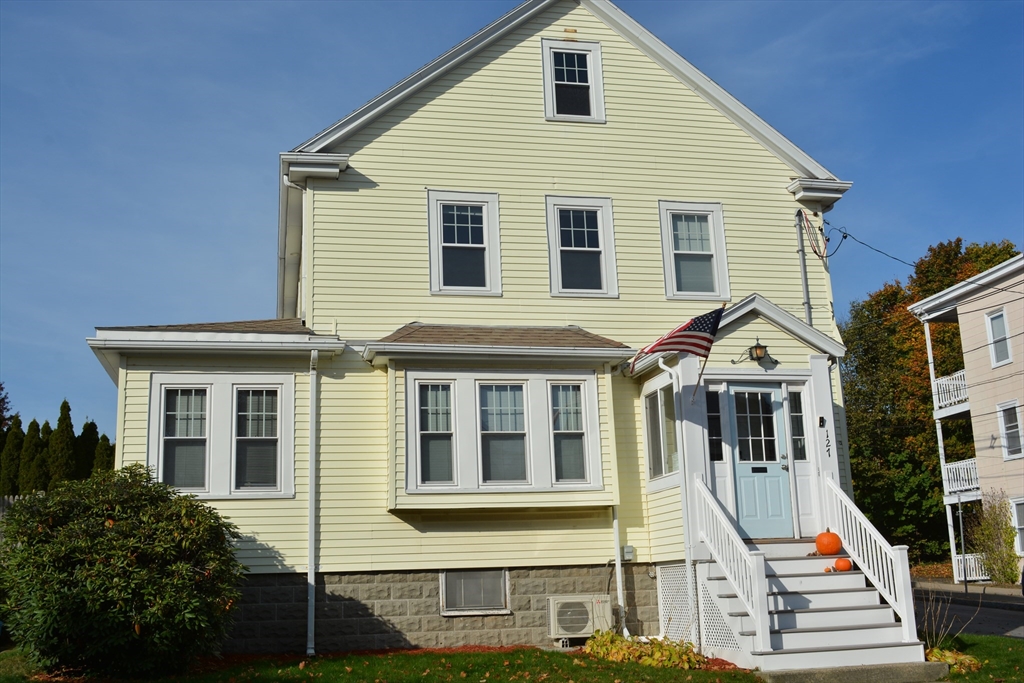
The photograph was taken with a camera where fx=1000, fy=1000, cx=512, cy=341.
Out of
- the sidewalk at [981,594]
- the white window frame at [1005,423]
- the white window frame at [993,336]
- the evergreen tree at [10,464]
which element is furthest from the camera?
the white window frame at [993,336]

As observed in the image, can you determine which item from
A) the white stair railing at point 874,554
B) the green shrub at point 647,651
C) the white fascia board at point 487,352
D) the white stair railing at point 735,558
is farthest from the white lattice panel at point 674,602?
the white fascia board at point 487,352

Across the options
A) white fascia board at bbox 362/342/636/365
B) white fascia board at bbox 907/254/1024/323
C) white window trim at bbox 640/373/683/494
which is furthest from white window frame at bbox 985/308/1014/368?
white fascia board at bbox 362/342/636/365

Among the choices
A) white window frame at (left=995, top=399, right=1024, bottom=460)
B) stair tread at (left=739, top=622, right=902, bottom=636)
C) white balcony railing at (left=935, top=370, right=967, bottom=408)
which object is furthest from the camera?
white balcony railing at (left=935, top=370, right=967, bottom=408)

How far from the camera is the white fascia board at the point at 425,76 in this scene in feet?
47.7

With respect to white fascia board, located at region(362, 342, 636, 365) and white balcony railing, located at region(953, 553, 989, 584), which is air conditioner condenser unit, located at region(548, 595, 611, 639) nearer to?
white fascia board, located at region(362, 342, 636, 365)

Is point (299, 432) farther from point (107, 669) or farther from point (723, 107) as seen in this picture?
point (723, 107)

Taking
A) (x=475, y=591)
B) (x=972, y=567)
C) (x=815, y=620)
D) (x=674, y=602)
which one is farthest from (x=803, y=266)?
(x=972, y=567)

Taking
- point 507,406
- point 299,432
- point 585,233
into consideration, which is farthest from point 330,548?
point 585,233

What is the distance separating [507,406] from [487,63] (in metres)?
5.54

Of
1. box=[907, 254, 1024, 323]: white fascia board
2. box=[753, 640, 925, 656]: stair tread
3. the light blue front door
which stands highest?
box=[907, 254, 1024, 323]: white fascia board

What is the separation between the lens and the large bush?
404 inches

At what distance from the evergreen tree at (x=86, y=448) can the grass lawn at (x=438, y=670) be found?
11.5m

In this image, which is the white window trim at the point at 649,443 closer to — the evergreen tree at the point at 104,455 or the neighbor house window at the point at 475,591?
the neighbor house window at the point at 475,591

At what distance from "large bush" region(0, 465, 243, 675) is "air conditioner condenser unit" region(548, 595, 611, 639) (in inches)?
175
